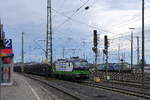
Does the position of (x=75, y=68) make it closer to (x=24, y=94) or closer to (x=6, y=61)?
(x=6, y=61)

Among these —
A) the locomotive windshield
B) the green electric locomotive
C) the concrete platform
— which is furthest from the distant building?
the locomotive windshield

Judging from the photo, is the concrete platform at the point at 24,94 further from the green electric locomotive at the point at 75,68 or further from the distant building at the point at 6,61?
the green electric locomotive at the point at 75,68

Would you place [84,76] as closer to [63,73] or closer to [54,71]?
[63,73]

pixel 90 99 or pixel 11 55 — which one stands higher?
pixel 11 55

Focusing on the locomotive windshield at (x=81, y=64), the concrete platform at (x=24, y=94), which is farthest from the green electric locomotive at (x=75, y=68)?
the concrete platform at (x=24, y=94)

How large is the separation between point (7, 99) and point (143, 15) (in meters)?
15.7

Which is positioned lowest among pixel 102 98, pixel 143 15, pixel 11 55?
pixel 102 98

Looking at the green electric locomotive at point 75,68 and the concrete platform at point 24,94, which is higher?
the green electric locomotive at point 75,68

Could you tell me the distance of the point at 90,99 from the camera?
18875 millimetres

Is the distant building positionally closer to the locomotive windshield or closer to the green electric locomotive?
the green electric locomotive

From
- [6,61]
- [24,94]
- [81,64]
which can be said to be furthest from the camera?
[81,64]

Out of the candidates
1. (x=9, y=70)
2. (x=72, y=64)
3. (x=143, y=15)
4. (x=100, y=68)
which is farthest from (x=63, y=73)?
(x=100, y=68)

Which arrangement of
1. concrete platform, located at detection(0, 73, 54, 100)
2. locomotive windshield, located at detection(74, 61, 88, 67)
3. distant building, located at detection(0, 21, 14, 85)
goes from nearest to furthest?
concrete platform, located at detection(0, 73, 54, 100) < distant building, located at detection(0, 21, 14, 85) < locomotive windshield, located at detection(74, 61, 88, 67)

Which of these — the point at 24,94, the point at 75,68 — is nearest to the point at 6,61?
the point at 24,94
